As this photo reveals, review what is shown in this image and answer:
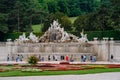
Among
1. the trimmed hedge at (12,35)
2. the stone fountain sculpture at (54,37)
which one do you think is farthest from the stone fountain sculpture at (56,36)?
the trimmed hedge at (12,35)

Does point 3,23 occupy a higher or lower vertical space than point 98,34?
higher

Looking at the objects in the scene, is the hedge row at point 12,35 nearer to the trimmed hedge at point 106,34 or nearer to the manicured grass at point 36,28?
the trimmed hedge at point 106,34

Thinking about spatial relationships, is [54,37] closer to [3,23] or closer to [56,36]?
[56,36]

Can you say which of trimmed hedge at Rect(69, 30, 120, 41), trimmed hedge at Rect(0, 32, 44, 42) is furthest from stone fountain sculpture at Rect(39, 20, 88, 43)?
trimmed hedge at Rect(0, 32, 44, 42)

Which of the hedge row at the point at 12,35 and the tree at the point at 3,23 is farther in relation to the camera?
the tree at the point at 3,23

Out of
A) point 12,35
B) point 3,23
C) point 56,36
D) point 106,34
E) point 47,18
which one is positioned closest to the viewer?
point 56,36

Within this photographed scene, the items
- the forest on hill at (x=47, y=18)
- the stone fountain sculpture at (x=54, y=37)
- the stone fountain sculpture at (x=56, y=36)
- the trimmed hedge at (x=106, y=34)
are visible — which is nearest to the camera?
the stone fountain sculpture at (x=54, y=37)

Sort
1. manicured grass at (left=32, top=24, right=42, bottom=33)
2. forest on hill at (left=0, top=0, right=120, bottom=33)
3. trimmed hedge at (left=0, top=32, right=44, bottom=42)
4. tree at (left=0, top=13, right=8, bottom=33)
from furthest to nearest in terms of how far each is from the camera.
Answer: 1. manicured grass at (left=32, top=24, right=42, bottom=33)
2. tree at (left=0, top=13, right=8, bottom=33)
3. trimmed hedge at (left=0, top=32, right=44, bottom=42)
4. forest on hill at (left=0, top=0, right=120, bottom=33)

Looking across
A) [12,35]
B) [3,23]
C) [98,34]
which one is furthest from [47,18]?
[98,34]

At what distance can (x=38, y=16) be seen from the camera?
94.2 metres

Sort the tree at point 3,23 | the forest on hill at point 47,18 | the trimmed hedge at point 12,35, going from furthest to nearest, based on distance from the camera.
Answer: the tree at point 3,23, the trimmed hedge at point 12,35, the forest on hill at point 47,18

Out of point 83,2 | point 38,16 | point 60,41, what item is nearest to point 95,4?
point 83,2

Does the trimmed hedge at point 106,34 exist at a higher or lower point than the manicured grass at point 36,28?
lower

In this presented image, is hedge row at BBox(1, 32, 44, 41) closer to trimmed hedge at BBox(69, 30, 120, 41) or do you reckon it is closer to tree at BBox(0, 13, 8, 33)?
tree at BBox(0, 13, 8, 33)
